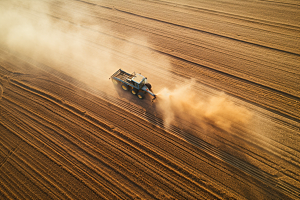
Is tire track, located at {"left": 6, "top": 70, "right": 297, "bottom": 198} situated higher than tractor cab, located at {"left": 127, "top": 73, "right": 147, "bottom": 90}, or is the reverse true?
tractor cab, located at {"left": 127, "top": 73, "right": 147, "bottom": 90}

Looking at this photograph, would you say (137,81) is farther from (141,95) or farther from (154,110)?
(154,110)

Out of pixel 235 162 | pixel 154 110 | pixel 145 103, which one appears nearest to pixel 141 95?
pixel 145 103

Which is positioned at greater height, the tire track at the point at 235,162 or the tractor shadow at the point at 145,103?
the tractor shadow at the point at 145,103

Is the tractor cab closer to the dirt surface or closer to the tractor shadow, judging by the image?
the tractor shadow

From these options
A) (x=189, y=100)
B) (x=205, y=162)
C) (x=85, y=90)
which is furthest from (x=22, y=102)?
(x=205, y=162)

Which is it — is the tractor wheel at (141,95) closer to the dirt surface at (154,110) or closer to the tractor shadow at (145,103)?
the tractor shadow at (145,103)

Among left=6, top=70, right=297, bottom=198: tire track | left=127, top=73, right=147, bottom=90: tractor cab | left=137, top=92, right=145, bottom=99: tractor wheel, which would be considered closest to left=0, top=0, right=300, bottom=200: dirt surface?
left=6, top=70, right=297, bottom=198: tire track

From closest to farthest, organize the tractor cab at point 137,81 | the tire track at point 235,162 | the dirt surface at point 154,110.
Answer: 1. the tire track at point 235,162
2. the dirt surface at point 154,110
3. the tractor cab at point 137,81

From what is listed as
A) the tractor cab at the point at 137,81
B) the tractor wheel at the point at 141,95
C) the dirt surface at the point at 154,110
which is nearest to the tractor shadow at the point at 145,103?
the dirt surface at the point at 154,110

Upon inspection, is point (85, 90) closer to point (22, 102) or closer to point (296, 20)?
point (22, 102)
